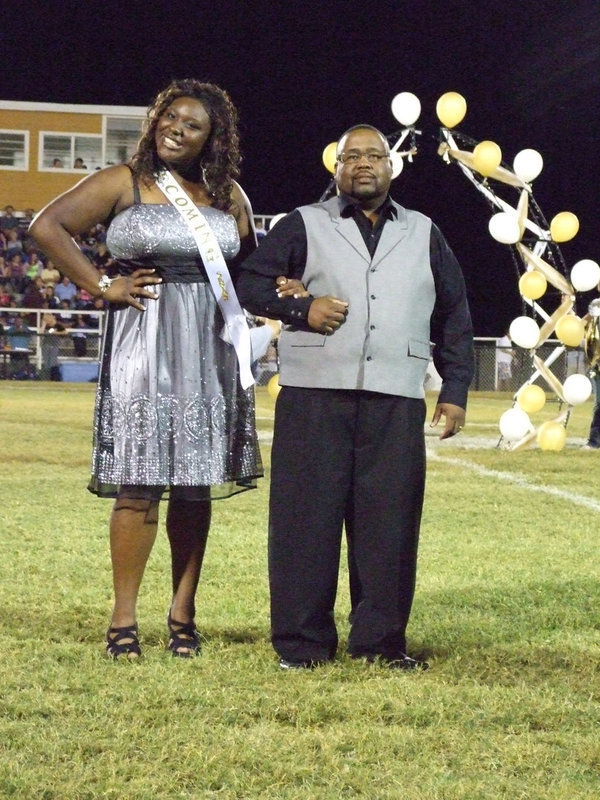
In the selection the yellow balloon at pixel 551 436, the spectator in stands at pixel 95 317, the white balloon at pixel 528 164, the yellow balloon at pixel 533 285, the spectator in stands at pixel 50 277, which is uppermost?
the white balloon at pixel 528 164

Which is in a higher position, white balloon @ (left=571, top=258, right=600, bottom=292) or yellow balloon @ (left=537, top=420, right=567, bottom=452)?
white balloon @ (left=571, top=258, right=600, bottom=292)

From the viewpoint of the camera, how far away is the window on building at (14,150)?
112 ft

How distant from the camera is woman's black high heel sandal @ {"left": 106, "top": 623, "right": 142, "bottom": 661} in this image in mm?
4215

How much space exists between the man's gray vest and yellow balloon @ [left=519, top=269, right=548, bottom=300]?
848cm

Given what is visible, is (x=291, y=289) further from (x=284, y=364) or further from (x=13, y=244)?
(x=13, y=244)

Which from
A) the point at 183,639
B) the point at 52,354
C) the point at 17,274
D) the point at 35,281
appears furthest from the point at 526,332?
the point at 17,274

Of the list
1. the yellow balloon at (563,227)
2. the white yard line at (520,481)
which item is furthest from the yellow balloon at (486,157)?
the white yard line at (520,481)

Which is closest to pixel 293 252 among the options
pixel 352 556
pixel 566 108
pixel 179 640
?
pixel 352 556

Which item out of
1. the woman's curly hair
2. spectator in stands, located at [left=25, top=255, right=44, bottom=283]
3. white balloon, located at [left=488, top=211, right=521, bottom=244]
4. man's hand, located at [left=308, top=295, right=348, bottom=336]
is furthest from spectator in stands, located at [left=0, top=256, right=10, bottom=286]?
man's hand, located at [left=308, top=295, right=348, bottom=336]

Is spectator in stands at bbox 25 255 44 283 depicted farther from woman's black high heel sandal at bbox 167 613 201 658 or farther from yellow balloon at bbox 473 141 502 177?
woman's black high heel sandal at bbox 167 613 201 658

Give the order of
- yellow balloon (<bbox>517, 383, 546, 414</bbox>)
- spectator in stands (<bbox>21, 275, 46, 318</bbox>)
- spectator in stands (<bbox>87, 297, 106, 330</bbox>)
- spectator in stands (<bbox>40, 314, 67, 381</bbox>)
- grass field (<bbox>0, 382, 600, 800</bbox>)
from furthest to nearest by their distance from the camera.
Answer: spectator in stands (<bbox>21, 275, 46, 318</bbox>)
spectator in stands (<bbox>87, 297, 106, 330</bbox>)
spectator in stands (<bbox>40, 314, 67, 381</bbox>)
yellow balloon (<bbox>517, 383, 546, 414</bbox>)
grass field (<bbox>0, 382, 600, 800</bbox>)

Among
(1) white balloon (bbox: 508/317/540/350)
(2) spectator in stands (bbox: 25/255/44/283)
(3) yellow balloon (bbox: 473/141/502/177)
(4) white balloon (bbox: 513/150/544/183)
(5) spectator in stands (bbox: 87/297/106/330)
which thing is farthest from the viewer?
(2) spectator in stands (bbox: 25/255/44/283)

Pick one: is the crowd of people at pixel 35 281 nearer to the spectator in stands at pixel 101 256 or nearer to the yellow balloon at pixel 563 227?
the spectator in stands at pixel 101 256

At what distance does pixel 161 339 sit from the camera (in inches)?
164
